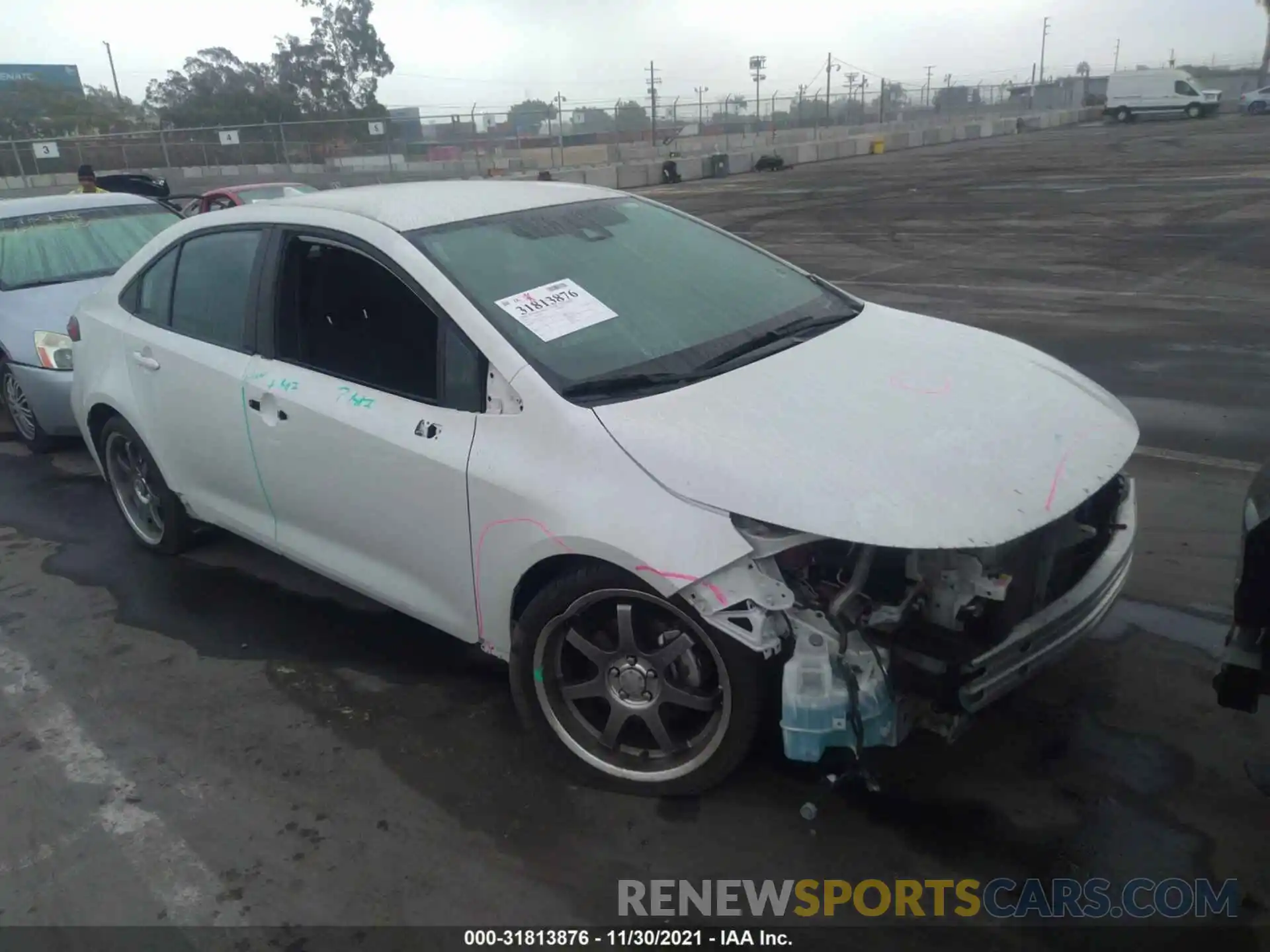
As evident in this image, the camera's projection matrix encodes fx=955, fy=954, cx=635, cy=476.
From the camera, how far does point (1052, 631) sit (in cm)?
277

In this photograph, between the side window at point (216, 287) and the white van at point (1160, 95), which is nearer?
the side window at point (216, 287)

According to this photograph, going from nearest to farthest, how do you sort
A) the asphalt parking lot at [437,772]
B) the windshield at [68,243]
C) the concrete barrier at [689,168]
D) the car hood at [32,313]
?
the asphalt parking lot at [437,772] → the car hood at [32,313] → the windshield at [68,243] → the concrete barrier at [689,168]

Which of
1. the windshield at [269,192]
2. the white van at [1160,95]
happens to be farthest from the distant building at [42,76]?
the white van at [1160,95]

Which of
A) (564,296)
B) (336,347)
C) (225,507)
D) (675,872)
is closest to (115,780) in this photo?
(225,507)

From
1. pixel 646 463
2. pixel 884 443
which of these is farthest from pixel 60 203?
pixel 884 443

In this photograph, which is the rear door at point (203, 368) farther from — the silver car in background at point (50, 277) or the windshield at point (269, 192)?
the windshield at point (269, 192)

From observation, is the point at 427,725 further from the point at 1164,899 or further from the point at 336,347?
the point at 1164,899

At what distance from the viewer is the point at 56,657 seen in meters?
4.09

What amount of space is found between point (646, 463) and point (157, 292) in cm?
303

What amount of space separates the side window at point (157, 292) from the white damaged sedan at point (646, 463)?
11.6 inches

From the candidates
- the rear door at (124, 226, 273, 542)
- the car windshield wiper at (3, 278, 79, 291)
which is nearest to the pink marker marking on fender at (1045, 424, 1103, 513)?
the rear door at (124, 226, 273, 542)

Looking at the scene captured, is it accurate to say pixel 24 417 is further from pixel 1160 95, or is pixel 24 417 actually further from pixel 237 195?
pixel 1160 95

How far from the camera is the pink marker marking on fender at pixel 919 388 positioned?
307cm

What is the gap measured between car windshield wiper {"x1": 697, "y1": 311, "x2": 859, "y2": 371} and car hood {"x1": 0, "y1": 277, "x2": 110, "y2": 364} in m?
4.93
